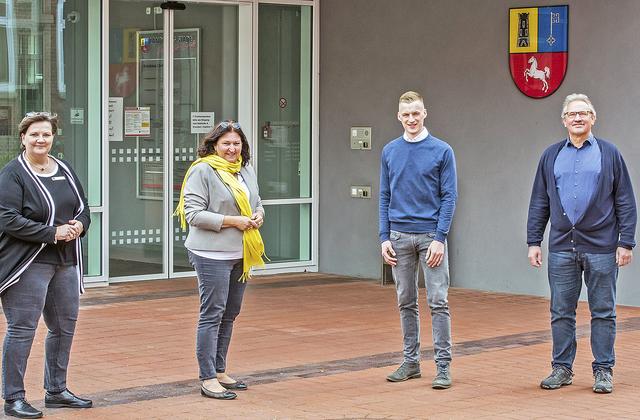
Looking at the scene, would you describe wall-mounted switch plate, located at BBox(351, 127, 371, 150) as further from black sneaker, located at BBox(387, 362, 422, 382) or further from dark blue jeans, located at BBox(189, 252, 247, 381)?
dark blue jeans, located at BBox(189, 252, 247, 381)

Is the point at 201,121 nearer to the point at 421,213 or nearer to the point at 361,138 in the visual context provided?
Answer: the point at 361,138

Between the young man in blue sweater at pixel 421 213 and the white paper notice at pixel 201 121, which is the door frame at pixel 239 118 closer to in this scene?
the white paper notice at pixel 201 121

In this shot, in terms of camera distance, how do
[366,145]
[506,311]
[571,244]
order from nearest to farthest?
[571,244] < [506,311] < [366,145]

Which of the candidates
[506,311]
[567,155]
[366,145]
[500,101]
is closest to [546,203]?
[567,155]

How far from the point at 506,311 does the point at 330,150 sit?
3833 mm

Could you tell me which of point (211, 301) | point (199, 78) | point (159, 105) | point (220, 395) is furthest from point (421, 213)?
point (199, 78)

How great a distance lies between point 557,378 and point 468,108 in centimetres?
585

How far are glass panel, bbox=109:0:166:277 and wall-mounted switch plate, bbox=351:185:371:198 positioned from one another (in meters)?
2.25

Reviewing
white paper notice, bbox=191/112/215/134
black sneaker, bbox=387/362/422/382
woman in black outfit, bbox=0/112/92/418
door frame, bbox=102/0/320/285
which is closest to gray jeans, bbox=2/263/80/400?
woman in black outfit, bbox=0/112/92/418

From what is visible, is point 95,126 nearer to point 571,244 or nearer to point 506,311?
point 506,311

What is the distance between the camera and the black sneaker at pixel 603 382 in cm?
775

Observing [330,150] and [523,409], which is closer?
[523,409]

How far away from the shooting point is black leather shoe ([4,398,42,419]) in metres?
6.91

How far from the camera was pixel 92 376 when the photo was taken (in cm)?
832
